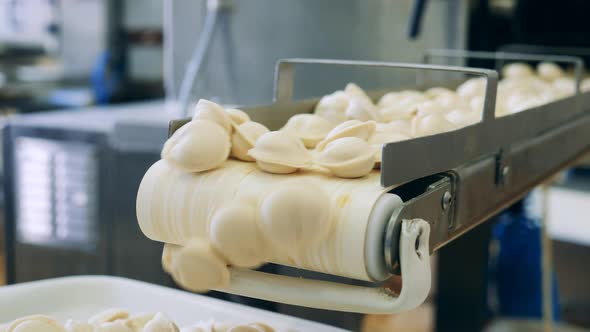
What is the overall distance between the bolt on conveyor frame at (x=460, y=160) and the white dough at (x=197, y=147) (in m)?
0.04

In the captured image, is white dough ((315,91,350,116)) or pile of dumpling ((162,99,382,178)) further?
white dough ((315,91,350,116))

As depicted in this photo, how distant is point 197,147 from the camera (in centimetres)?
64

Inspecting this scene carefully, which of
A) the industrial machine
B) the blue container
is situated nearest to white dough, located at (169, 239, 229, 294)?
the industrial machine

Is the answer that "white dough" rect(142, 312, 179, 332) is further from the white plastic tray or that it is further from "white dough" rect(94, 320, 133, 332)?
the white plastic tray

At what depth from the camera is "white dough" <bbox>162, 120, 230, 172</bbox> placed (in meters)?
0.63

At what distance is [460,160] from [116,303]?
52 cm

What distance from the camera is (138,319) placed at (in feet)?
2.60

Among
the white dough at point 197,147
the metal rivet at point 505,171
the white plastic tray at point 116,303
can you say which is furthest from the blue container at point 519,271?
the white dough at point 197,147

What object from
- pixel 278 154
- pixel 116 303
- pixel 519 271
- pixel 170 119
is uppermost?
pixel 278 154

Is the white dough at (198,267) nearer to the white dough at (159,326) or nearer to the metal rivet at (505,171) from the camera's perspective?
the white dough at (159,326)

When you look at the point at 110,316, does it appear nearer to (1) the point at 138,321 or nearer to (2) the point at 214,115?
(1) the point at 138,321

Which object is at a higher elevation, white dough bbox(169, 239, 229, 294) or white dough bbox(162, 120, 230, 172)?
white dough bbox(162, 120, 230, 172)

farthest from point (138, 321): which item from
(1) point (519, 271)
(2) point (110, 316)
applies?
(1) point (519, 271)

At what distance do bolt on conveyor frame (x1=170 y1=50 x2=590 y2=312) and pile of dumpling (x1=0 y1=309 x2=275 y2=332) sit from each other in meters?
0.22
